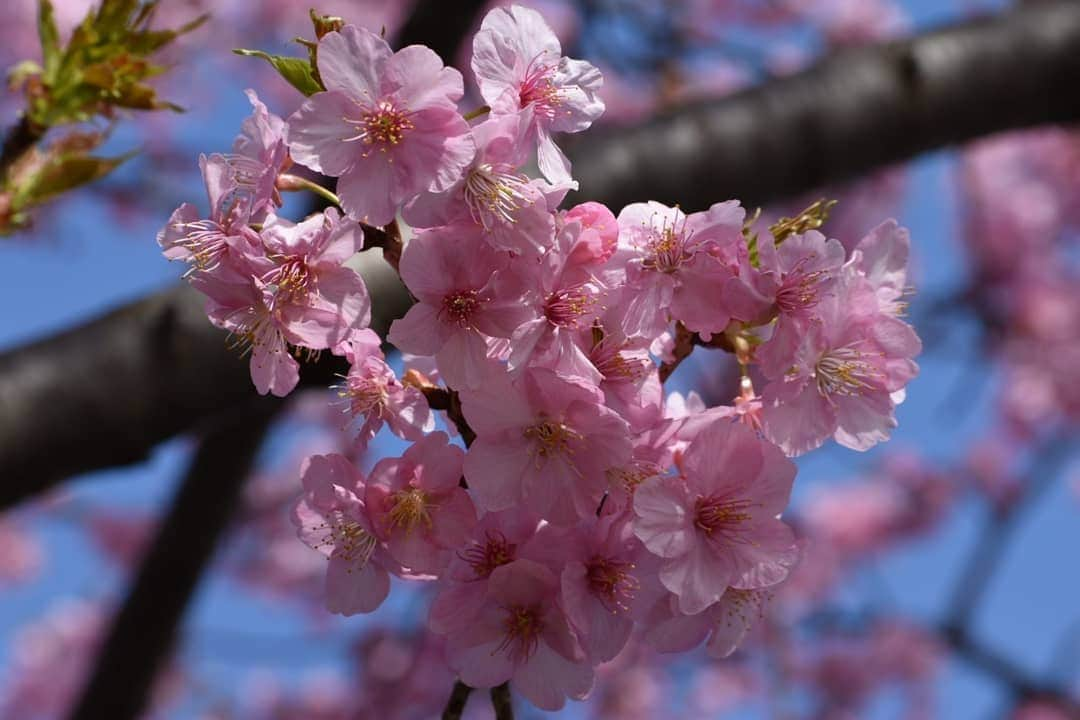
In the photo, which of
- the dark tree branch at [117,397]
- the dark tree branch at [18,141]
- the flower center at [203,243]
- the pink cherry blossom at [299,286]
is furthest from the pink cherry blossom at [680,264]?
the dark tree branch at [117,397]

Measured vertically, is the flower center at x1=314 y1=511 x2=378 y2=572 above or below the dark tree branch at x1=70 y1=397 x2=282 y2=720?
above

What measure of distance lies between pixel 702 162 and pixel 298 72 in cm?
173

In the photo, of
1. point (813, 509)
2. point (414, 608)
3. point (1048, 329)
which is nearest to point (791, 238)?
point (414, 608)

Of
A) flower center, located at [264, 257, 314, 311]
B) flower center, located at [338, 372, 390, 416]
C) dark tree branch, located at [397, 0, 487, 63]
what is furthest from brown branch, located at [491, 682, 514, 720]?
dark tree branch, located at [397, 0, 487, 63]

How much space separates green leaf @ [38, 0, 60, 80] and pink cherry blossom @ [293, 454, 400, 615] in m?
0.83

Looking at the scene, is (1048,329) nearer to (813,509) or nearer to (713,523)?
(813,509)

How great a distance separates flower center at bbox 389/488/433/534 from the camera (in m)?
0.83

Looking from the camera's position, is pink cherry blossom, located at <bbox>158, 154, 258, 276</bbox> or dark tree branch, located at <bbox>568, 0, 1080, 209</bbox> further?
dark tree branch, located at <bbox>568, 0, 1080, 209</bbox>

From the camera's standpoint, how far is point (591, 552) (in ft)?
2.78

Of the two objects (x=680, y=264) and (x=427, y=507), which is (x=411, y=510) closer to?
(x=427, y=507)

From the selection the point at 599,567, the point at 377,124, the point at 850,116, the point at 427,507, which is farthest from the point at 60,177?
the point at 850,116

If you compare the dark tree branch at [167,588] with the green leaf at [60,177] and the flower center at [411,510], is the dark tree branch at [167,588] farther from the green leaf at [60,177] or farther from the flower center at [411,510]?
the flower center at [411,510]

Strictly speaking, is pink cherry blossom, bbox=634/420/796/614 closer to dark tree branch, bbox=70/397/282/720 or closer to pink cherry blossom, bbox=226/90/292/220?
pink cherry blossom, bbox=226/90/292/220

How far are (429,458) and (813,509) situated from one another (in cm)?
822
